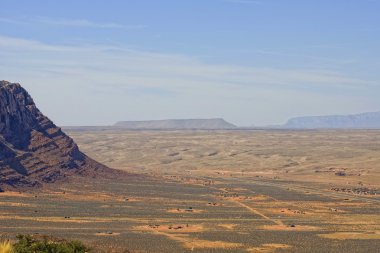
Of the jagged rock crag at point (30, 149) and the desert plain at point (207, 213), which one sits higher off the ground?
the jagged rock crag at point (30, 149)

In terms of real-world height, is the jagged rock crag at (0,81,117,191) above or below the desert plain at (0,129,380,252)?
above

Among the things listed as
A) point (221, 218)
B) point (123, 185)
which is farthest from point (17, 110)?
point (221, 218)

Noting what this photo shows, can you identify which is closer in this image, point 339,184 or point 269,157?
point 339,184

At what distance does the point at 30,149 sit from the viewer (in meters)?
107

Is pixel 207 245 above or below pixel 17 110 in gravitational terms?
below

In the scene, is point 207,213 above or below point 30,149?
below

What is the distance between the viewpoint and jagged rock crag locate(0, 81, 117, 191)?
95750 millimetres

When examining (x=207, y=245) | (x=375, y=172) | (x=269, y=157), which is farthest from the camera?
(x=269, y=157)

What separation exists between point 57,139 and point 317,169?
238 feet

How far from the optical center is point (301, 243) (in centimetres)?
5400

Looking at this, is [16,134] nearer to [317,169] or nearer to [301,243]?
[301,243]

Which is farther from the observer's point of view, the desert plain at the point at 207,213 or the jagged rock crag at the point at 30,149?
the jagged rock crag at the point at 30,149

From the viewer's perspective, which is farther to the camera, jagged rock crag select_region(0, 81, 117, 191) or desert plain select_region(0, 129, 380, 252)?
jagged rock crag select_region(0, 81, 117, 191)

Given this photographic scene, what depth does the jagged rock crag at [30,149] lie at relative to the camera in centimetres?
9575
